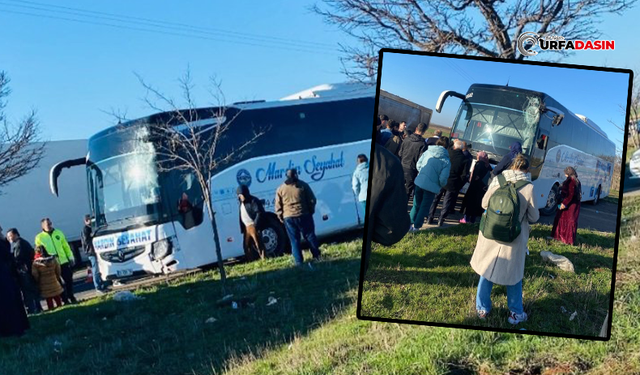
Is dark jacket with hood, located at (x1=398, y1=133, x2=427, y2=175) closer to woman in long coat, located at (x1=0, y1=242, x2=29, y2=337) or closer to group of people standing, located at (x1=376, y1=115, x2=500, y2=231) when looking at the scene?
group of people standing, located at (x1=376, y1=115, x2=500, y2=231)

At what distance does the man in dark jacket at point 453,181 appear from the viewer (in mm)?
2779

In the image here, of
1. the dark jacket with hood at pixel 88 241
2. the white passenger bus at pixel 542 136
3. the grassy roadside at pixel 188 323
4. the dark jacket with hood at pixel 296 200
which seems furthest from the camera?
the dark jacket with hood at pixel 88 241

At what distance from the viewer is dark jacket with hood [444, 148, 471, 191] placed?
9.09 ft

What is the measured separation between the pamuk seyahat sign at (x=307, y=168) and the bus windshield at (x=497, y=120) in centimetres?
994

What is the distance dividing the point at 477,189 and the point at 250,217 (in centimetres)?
Result: 991

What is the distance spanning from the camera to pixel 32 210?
16.4 metres

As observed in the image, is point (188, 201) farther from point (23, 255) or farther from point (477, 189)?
point (477, 189)

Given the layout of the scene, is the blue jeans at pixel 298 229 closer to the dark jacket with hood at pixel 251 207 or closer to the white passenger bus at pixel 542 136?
the dark jacket with hood at pixel 251 207

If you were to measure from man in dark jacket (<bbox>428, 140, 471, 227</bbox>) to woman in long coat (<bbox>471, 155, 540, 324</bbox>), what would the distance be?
0.15m

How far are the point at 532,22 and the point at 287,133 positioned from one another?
624 centimetres

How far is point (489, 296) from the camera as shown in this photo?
2729mm

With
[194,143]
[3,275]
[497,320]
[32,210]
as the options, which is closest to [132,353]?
[3,275]

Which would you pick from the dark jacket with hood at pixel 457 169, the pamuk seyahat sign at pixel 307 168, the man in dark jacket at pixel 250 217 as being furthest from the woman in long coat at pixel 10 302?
the dark jacket with hood at pixel 457 169

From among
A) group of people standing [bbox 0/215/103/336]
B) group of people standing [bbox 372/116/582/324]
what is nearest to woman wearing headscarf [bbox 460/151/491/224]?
group of people standing [bbox 372/116/582/324]
